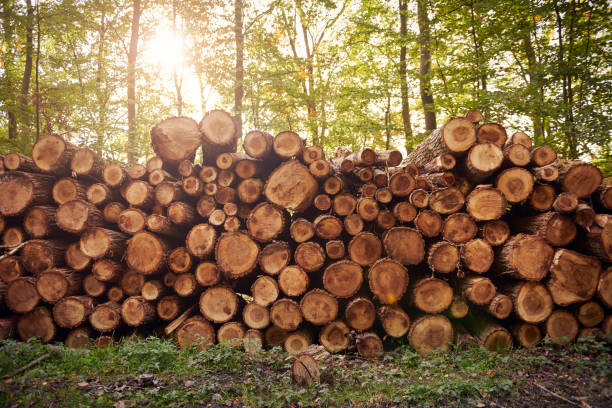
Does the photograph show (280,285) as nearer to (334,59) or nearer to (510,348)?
(510,348)

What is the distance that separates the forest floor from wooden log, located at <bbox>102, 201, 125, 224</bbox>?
65.7 inches

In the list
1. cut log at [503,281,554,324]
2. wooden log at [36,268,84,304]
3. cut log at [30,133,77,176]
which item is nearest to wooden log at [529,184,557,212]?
cut log at [503,281,554,324]

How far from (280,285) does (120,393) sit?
5.92 ft

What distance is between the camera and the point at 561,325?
3467 millimetres

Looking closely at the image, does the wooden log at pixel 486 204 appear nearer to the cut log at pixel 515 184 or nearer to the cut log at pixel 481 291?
the cut log at pixel 515 184

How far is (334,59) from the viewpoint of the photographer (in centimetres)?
1116

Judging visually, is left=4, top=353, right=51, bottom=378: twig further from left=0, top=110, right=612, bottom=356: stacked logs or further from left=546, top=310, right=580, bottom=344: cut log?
left=546, top=310, right=580, bottom=344: cut log

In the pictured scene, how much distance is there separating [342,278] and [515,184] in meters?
2.33

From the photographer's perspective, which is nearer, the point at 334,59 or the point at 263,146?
the point at 263,146

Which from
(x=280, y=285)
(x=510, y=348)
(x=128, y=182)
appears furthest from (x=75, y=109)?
(x=510, y=348)

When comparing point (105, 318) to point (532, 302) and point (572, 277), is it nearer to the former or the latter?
point (532, 302)

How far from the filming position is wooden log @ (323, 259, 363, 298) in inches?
146

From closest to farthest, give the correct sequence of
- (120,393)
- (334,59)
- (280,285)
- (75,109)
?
(120,393)
(280,285)
(75,109)
(334,59)

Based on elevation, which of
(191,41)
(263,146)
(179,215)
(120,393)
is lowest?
(120,393)
